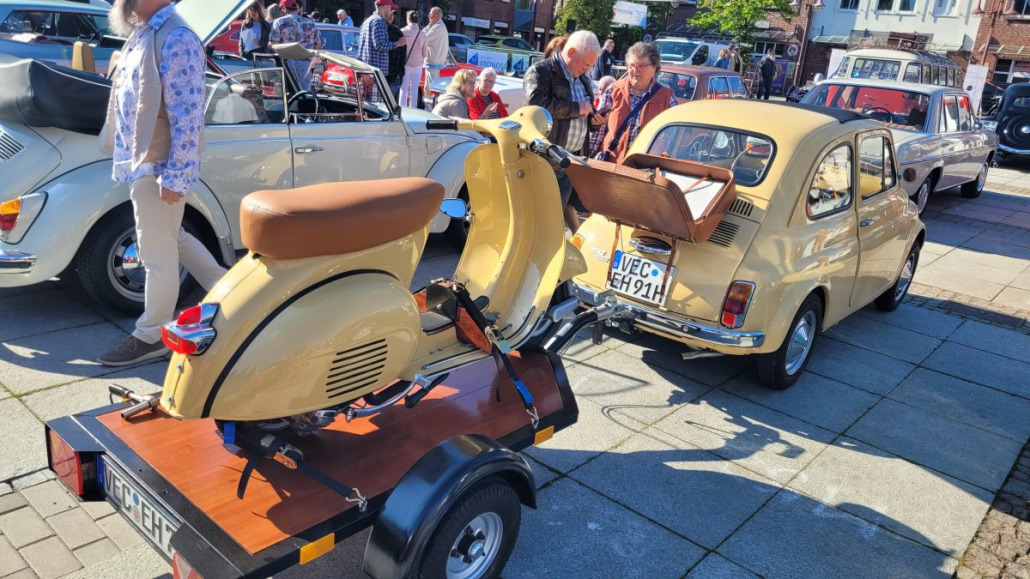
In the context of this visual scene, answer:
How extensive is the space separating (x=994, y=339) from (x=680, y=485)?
395 cm

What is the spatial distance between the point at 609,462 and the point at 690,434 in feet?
2.06

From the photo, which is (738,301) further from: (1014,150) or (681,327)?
(1014,150)

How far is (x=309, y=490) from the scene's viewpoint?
2.67 metres

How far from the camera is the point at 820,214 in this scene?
16.0ft

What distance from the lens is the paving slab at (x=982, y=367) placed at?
538 centimetres

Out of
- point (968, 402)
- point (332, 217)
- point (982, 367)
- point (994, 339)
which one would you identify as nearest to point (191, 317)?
point (332, 217)

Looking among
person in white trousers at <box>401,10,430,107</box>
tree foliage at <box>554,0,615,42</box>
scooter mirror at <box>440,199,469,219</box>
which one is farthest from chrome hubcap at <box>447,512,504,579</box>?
tree foliage at <box>554,0,615,42</box>

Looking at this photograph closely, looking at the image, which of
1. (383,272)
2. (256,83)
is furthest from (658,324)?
(256,83)

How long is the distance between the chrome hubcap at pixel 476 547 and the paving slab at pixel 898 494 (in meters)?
1.79

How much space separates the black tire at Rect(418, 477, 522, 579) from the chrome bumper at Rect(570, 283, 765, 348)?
1654 mm

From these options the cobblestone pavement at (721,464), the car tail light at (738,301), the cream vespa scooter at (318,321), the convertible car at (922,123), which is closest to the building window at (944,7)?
the convertible car at (922,123)

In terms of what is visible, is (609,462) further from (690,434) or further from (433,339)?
(433,339)

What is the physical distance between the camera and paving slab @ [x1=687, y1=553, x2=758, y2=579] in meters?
3.18

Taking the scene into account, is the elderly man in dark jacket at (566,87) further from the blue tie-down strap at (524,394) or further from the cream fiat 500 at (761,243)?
the blue tie-down strap at (524,394)
